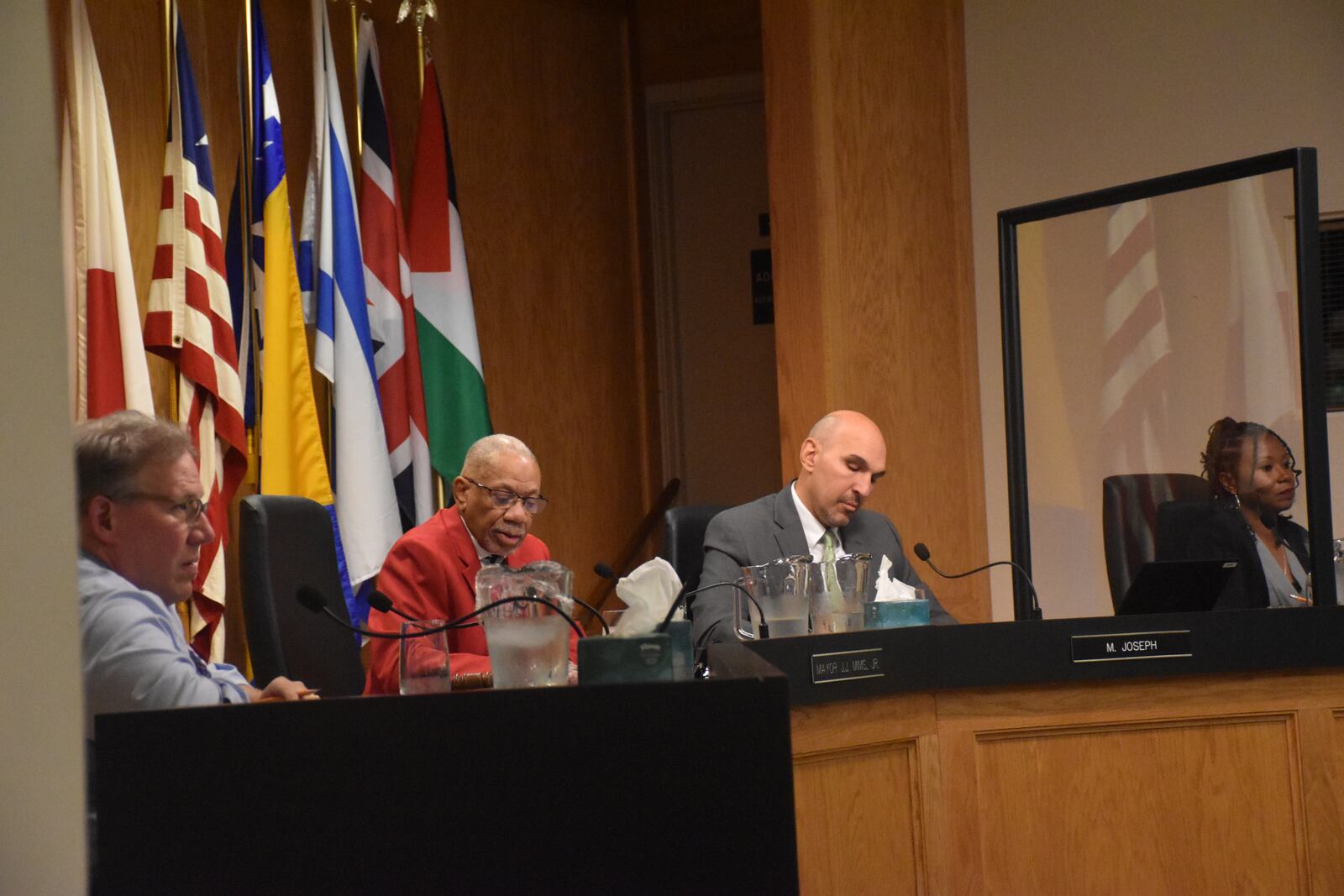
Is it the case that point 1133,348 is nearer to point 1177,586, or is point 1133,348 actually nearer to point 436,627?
point 1177,586

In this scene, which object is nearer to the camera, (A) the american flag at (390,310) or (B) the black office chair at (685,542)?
(B) the black office chair at (685,542)

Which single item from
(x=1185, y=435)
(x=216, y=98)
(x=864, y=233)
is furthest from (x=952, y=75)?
(x=216, y=98)

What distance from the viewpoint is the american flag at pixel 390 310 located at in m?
4.25

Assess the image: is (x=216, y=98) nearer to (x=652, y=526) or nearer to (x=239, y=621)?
(x=239, y=621)

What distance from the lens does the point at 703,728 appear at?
139cm

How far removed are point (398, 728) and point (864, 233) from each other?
3512 millimetres

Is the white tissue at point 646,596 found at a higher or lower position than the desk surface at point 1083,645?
higher

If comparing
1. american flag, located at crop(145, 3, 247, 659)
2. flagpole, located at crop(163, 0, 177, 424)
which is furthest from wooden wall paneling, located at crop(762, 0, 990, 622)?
flagpole, located at crop(163, 0, 177, 424)

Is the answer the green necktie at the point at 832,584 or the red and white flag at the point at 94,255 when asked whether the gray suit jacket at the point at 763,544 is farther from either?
the red and white flag at the point at 94,255

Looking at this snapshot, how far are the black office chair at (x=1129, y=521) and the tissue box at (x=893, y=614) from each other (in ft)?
3.22

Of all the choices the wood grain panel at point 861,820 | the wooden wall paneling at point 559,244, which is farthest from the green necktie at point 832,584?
the wooden wall paneling at point 559,244

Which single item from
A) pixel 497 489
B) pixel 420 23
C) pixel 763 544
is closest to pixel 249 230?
pixel 420 23

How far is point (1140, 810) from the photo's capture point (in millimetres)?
2662

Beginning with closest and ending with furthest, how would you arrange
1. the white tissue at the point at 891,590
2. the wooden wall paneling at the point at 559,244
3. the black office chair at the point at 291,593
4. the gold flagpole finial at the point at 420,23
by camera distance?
the black office chair at the point at 291,593 → the white tissue at the point at 891,590 → the gold flagpole finial at the point at 420,23 → the wooden wall paneling at the point at 559,244
